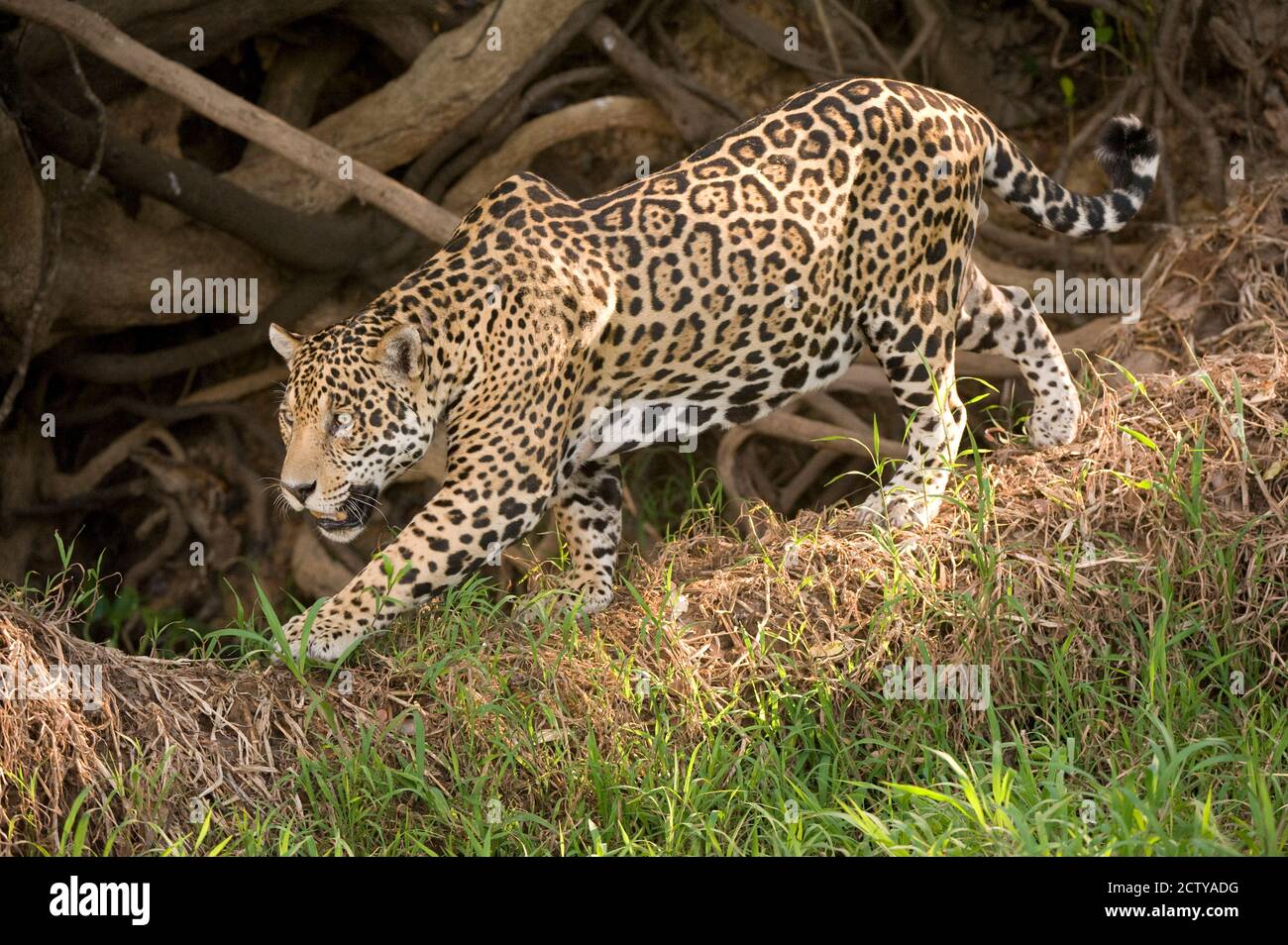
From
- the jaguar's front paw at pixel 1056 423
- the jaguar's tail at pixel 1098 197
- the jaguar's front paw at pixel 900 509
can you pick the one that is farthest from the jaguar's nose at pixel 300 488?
the jaguar's tail at pixel 1098 197

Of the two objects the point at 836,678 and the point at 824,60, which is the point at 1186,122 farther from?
the point at 836,678

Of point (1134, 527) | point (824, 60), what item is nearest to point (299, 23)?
point (824, 60)

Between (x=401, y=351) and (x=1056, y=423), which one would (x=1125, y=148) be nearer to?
(x=1056, y=423)

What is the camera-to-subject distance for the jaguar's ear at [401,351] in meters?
5.43

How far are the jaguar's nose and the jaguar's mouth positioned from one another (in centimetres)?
6

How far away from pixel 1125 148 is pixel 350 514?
11.5 ft

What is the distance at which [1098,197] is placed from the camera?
20.8 ft

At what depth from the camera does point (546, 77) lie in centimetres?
880

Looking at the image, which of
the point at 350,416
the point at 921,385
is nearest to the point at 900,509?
the point at 921,385

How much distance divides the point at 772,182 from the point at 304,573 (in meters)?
4.59

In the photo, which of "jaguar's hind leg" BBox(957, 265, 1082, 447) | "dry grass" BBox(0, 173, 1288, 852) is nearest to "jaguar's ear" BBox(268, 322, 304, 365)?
"dry grass" BBox(0, 173, 1288, 852)

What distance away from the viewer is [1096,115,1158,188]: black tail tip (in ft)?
20.7

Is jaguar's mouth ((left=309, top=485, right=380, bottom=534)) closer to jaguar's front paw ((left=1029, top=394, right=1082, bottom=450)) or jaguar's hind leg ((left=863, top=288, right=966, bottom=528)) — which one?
jaguar's hind leg ((left=863, top=288, right=966, bottom=528))

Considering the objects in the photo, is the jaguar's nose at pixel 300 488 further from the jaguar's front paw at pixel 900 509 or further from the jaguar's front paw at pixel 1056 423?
the jaguar's front paw at pixel 1056 423
